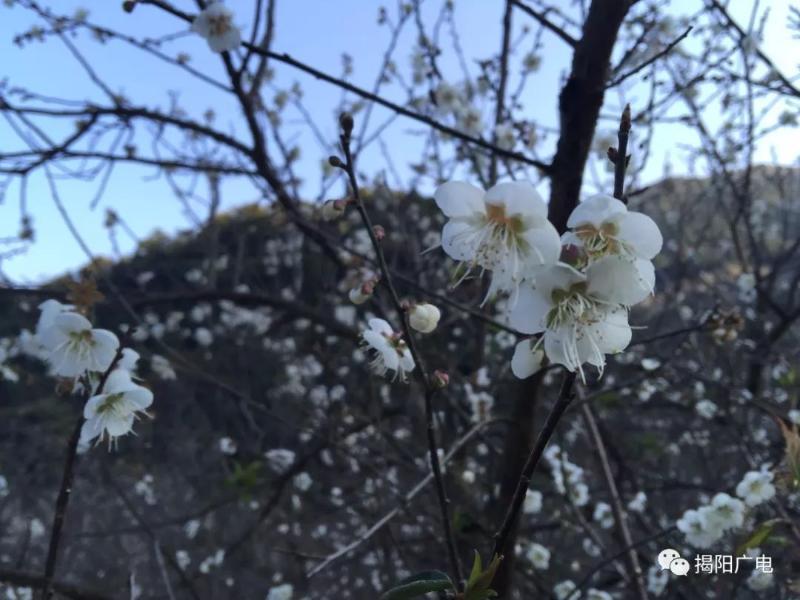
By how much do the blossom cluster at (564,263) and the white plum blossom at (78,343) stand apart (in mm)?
728

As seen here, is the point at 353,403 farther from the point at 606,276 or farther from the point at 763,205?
the point at 763,205

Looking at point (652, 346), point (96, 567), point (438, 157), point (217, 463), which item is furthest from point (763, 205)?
point (96, 567)

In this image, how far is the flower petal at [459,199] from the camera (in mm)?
875

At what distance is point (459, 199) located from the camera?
89cm

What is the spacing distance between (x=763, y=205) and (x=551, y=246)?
22.5ft

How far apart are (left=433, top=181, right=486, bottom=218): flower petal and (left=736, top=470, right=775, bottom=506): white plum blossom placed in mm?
1459

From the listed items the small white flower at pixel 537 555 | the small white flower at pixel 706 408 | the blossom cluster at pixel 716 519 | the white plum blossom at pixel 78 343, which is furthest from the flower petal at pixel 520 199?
the small white flower at pixel 706 408

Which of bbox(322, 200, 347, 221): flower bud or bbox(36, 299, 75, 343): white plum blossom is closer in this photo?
bbox(322, 200, 347, 221): flower bud

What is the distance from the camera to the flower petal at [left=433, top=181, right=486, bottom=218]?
875 mm

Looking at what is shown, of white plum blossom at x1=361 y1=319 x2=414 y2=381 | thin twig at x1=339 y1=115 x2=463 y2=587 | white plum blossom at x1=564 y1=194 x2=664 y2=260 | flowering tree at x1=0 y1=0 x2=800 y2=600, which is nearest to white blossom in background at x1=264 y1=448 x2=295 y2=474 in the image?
flowering tree at x1=0 y1=0 x2=800 y2=600

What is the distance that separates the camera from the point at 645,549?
10.1ft

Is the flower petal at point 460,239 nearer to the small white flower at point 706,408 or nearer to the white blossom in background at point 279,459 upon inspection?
the white blossom in background at point 279,459

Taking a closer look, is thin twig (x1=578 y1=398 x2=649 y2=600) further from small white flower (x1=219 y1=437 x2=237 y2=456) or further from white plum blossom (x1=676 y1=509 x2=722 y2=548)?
small white flower (x1=219 y1=437 x2=237 y2=456)

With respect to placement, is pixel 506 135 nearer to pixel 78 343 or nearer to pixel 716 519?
pixel 716 519
